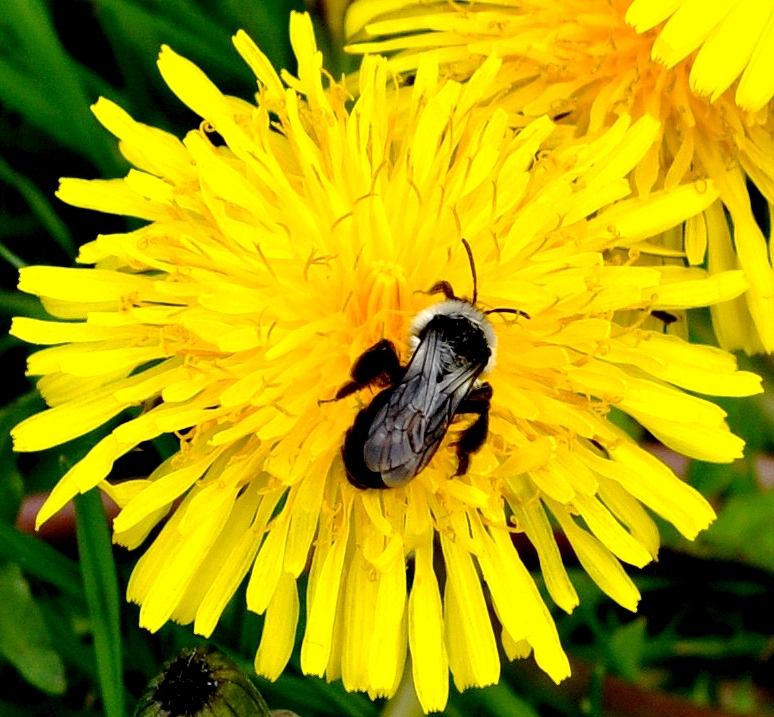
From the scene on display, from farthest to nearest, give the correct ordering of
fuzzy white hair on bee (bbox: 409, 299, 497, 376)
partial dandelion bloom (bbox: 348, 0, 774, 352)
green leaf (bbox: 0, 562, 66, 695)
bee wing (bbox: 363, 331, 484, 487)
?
green leaf (bbox: 0, 562, 66, 695) → partial dandelion bloom (bbox: 348, 0, 774, 352) → fuzzy white hair on bee (bbox: 409, 299, 497, 376) → bee wing (bbox: 363, 331, 484, 487)

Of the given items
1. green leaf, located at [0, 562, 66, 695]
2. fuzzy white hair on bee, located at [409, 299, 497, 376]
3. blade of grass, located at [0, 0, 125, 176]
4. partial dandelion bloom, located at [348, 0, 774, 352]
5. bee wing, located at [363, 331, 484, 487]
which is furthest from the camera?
blade of grass, located at [0, 0, 125, 176]

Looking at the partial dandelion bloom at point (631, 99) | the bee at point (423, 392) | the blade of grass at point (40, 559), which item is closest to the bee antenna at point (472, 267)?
the bee at point (423, 392)

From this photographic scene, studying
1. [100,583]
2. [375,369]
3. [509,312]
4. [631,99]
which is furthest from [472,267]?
[100,583]

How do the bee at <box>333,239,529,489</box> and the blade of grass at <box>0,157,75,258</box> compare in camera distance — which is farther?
the blade of grass at <box>0,157,75,258</box>

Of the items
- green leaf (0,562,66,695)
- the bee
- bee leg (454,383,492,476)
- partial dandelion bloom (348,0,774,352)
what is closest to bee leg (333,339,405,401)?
the bee

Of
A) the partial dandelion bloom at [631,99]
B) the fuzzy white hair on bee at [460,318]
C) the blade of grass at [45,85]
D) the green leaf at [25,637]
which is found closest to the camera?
the fuzzy white hair on bee at [460,318]

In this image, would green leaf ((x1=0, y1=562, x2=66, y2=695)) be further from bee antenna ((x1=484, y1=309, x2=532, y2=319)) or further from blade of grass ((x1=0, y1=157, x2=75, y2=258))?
bee antenna ((x1=484, y1=309, x2=532, y2=319))

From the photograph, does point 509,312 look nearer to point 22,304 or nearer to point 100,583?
point 100,583

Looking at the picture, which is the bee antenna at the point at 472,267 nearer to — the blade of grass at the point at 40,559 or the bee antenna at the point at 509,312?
the bee antenna at the point at 509,312
